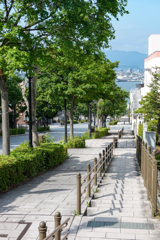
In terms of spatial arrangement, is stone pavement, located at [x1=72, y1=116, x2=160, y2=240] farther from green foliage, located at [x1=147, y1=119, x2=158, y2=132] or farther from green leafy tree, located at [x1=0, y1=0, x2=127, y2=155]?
green foliage, located at [x1=147, y1=119, x2=158, y2=132]

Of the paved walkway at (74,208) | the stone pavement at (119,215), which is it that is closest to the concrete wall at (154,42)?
the paved walkway at (74,208)

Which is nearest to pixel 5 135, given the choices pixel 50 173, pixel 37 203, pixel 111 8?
pixel 50 173

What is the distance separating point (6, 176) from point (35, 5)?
6.20 metres

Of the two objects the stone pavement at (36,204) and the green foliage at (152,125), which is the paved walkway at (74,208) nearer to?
the stone pavement at (36,204)

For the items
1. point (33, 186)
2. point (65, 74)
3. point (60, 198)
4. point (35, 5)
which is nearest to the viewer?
point (60, 198)

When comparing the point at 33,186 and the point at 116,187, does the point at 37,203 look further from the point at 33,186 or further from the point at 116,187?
the point at 116,187

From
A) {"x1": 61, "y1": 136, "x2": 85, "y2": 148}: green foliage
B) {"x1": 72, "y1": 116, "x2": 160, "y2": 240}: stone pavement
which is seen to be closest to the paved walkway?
{"x1": 72, "y1": 116, "x2": 160, "y2": 240}: stone pavement

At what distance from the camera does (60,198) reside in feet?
28.0

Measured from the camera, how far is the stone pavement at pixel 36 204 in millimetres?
6020

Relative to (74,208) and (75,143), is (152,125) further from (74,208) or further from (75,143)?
(74,208)

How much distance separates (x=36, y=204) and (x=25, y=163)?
333 cm

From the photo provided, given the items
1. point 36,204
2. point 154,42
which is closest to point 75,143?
point 36,204

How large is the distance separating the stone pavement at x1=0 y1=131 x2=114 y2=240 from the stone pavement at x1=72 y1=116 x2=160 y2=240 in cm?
38

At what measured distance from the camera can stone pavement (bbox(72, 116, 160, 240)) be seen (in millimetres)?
5668
